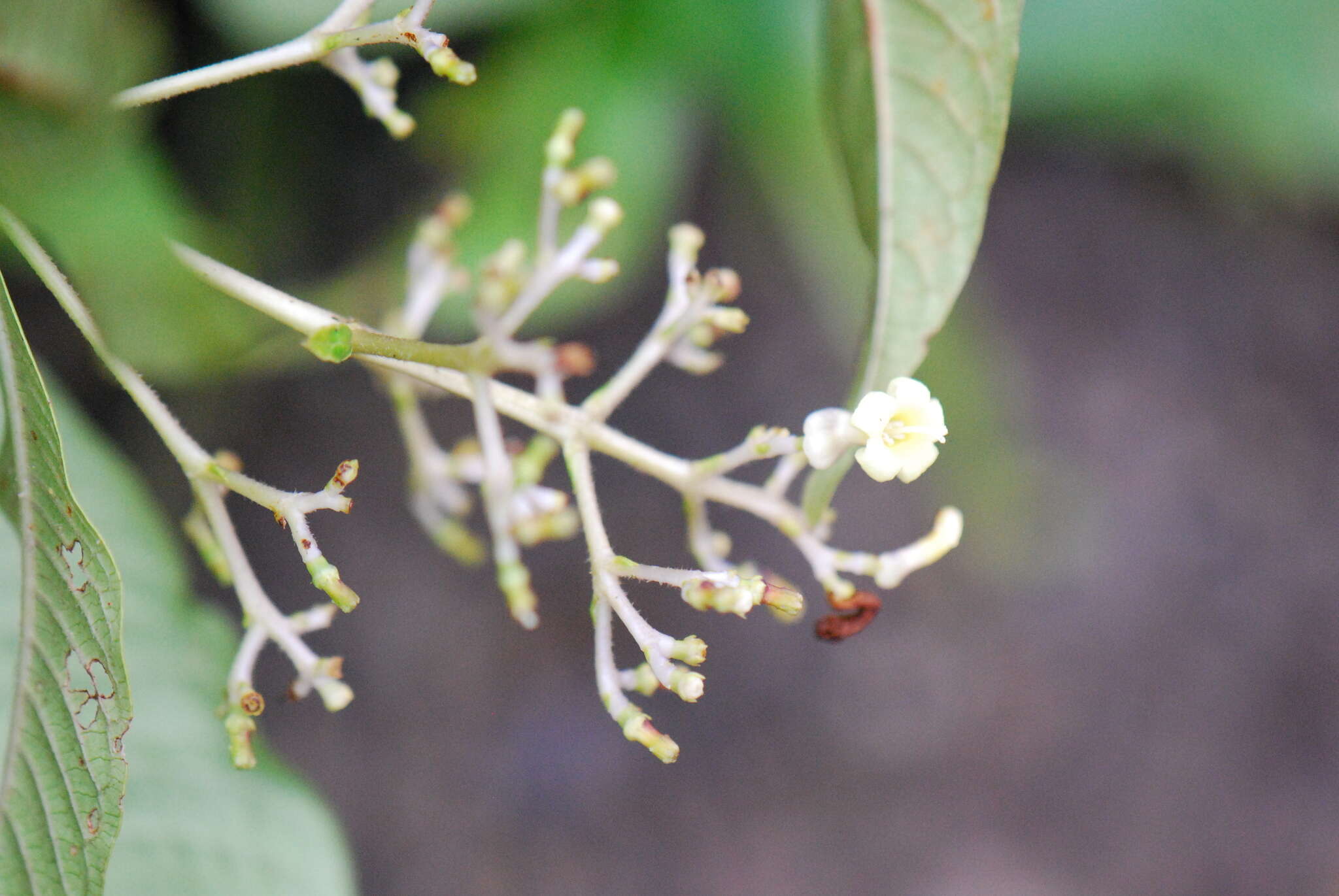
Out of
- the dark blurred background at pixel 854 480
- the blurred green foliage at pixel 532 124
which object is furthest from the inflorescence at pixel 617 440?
the dark blurred background at pixel 854 480

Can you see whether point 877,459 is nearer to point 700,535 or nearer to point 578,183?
point 700,535

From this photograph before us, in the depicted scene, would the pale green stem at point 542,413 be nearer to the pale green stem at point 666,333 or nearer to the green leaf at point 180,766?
the pale green stem at point 666,333

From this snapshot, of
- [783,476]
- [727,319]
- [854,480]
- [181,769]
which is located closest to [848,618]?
[783,476]

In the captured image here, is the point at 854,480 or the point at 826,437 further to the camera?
the point at 854,480

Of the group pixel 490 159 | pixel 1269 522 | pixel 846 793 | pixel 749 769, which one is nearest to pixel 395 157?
pixel 490 159

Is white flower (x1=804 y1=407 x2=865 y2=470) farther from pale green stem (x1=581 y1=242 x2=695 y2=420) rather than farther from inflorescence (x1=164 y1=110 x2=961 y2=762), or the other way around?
pale green stem (x1=581 y1=242 x2=695 y2=420)

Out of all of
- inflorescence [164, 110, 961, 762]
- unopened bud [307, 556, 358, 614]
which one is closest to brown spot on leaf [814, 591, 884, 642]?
inflorescence [164, 110, 961, 762]
